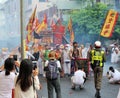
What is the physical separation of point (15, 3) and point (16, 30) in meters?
1.41

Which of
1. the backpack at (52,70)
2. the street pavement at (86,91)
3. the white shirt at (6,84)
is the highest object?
the white shirt at (6,84)

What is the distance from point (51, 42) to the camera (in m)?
17.8

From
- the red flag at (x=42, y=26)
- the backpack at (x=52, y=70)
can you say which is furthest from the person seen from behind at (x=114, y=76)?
the red flag at (x=42, y=26)

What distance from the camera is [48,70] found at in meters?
8.09

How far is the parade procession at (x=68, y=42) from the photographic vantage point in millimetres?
10222

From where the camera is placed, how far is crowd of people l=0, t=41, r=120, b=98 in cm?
440

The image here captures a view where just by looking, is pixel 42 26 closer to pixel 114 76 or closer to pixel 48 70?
pixel 114 76

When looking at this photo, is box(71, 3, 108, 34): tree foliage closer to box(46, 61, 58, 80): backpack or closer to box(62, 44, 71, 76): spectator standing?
box(62, 44, 71, 76): spectator standing

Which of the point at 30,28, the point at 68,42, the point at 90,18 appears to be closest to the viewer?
the point at 30,28

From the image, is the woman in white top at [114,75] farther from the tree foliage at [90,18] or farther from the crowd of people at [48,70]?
the tree foliage at [90,18]

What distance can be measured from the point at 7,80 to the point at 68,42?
12.7 metres

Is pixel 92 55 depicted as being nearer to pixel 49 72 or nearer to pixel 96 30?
pixel 49 72

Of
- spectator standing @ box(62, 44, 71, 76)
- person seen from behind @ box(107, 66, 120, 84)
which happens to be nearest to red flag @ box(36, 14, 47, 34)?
spectator standing @ box(62, 44, 71, 76)

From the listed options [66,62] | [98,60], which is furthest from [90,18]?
[98,60]
